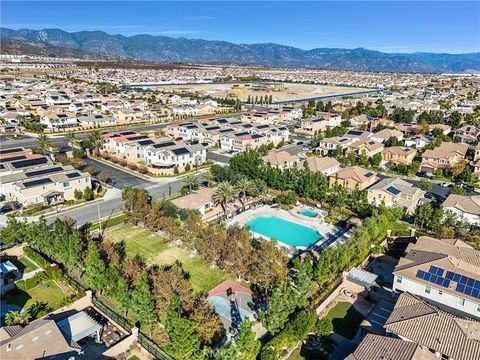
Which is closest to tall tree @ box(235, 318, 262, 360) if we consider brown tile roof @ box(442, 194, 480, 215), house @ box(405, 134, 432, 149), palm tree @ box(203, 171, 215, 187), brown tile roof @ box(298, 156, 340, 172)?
palm tree @ box(203, 171, 215, 187)

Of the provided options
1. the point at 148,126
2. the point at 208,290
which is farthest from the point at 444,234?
the point at 148,126

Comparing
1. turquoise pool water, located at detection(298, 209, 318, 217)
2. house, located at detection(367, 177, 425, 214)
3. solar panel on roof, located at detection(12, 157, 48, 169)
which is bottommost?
turquoise pool water, located at detection(298, 209, 318, 217)

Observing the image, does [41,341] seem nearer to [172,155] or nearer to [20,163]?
[20,163]

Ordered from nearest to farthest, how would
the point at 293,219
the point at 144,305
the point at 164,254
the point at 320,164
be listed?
the point at 144,305 < the point at 164,254 < the point at 293,219 < the point at 320,164

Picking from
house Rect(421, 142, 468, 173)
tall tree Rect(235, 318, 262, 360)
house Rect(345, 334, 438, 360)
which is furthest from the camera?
house Rect(421, 142, 468, 173)

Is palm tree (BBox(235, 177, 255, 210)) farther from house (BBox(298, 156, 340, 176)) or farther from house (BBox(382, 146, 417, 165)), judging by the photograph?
house (BBox(382, 146, 417, 165))

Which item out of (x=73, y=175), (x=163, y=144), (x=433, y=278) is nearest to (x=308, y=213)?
(x=433, y=278)
